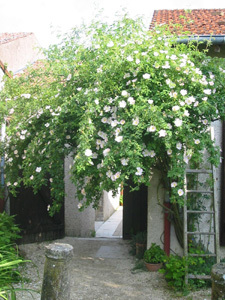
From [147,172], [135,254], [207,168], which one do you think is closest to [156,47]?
[147,172]

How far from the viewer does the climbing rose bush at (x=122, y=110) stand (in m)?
3.74

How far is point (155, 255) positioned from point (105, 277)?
819mm

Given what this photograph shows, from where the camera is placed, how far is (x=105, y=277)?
5.10 metres

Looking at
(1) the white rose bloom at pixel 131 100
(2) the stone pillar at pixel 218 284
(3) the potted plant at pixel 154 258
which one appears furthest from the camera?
(3) the potted plant at pixel 154 258

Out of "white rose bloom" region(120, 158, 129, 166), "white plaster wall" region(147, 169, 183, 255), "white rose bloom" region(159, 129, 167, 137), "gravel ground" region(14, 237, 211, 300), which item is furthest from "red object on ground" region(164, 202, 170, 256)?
"white rose bloom" region(159, 129, 167, 137)

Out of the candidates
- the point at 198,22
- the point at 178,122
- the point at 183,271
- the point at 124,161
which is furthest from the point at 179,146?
the point at 198,22

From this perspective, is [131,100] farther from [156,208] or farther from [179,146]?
[156,208]

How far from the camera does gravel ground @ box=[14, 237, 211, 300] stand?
4.34 metres

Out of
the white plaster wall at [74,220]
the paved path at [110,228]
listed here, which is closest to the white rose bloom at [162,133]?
the white plaster wall at [74,220]

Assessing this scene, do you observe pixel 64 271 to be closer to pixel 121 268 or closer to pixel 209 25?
pixel 121 268

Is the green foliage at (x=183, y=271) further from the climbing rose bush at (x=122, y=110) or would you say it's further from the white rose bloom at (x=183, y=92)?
the white rose bloom at (x=183, y=92)

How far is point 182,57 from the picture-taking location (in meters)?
4.17

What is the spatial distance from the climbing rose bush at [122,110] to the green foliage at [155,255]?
132cm

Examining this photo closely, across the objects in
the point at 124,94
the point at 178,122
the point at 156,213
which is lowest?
the point at 156,213
